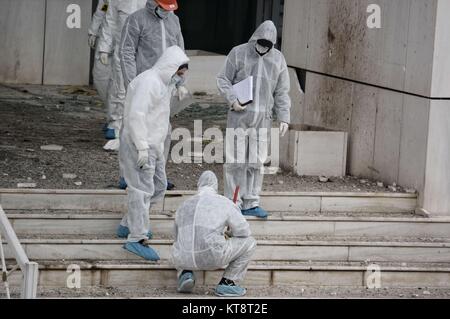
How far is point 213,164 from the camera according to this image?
15.3 metres

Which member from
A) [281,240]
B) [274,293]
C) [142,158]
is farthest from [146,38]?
[274,293]

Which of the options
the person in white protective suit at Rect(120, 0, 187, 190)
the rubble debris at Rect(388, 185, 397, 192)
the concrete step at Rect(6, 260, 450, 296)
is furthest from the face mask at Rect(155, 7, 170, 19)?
the rubble debris at Rect(388, 185, 397, 192)

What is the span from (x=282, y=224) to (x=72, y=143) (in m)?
3.29

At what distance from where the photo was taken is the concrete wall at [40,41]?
19.7 m

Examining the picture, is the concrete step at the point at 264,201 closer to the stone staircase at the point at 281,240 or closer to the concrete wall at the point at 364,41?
the stone staircase at the point at 281,240

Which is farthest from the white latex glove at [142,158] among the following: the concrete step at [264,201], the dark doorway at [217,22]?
the dark doorway at [217,22]

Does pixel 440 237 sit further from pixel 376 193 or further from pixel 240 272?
pixel 240 272

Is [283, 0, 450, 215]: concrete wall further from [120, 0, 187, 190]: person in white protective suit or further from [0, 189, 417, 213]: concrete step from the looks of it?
[120, 0, 187, 190]: person in white protective suit

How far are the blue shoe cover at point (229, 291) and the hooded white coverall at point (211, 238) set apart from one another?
0.27 feet

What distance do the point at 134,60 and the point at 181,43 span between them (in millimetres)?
512

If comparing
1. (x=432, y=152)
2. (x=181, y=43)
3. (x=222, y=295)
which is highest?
(x=181, y=43)

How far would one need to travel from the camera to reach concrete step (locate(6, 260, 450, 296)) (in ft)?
39.9

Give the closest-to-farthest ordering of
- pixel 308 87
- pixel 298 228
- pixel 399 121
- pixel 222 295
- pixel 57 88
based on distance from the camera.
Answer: pixel 222 295
pixel 298 228
pixel 399 121
pixel 308 87
pixel 57 88

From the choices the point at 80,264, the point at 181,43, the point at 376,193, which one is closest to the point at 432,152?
the point at 376,193
